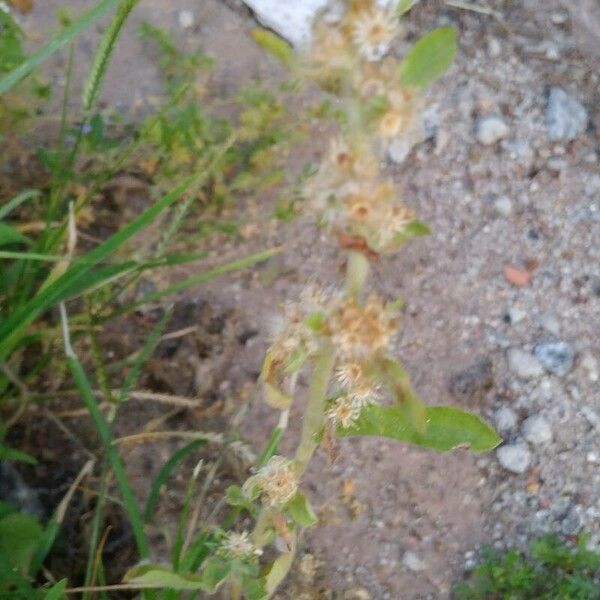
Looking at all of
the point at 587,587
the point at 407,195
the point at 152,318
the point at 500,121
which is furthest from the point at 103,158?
the point at 587,587

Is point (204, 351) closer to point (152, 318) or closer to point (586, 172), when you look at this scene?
point (152, 318)

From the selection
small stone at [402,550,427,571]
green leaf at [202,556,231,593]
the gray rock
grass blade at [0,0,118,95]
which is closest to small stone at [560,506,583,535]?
small stone at [402,550,427,571]

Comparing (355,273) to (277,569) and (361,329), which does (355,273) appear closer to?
(361,329)

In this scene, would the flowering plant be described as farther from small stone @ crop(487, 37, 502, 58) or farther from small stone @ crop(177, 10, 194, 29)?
small stone @ crop(177, 10, 194, 29)

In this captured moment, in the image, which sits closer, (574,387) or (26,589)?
(26,589)

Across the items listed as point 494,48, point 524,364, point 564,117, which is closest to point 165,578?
point 524,364

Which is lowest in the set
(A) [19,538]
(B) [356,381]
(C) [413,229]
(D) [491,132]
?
(D) [491,132]
